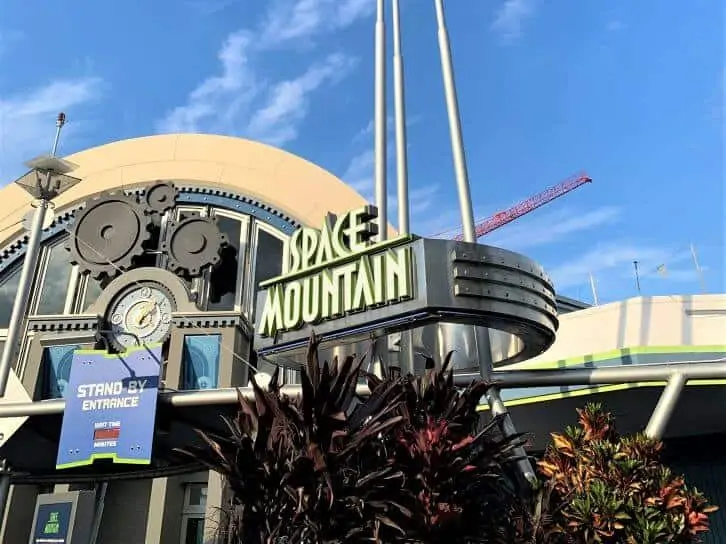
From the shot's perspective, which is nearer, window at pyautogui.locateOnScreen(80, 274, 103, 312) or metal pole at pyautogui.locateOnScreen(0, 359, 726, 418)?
metal pole at pyautogui.locateOnScreen(0, 359, 726, 418)

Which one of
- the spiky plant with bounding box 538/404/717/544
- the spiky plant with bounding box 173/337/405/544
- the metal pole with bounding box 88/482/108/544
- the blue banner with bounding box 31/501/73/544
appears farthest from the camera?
the metal pole with bounding box 88/482/108/544

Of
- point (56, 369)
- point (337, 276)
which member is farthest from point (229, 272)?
point (337, 276)

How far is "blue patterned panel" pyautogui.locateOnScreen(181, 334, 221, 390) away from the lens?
22922 millimetres

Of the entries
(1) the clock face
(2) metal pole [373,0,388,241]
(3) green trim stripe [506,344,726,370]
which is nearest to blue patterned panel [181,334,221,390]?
(1) the clock face

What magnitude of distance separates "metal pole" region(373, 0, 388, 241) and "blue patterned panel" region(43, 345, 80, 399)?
13.2 metres

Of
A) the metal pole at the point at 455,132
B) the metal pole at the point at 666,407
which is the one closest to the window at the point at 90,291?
the metal pole at the point at 455,132

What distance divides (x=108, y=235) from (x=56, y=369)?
20.0 feet

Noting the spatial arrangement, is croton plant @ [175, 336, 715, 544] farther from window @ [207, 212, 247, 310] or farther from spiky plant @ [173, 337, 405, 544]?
window @ [207, 212, 247, 310]

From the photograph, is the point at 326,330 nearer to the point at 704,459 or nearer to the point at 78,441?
the point at 78,441

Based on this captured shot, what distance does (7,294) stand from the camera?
1081 inches

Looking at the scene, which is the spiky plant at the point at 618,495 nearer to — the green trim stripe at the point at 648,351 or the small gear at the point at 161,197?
the green trim stripe at the point at 648,351

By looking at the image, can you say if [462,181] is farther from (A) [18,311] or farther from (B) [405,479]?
(A) [18,311]

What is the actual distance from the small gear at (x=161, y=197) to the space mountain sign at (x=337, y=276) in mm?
11786

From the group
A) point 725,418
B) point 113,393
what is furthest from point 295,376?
point 725,418
